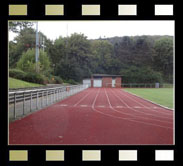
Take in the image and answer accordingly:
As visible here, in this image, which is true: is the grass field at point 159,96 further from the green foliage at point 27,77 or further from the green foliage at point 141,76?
the green foliage at point 141,76

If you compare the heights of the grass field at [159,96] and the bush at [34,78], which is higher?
the bush at [34,78]

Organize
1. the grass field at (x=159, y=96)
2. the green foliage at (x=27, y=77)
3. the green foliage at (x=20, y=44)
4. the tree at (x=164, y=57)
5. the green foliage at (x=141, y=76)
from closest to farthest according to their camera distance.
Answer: the grass field at (x=159, y=96)
the green foliage at (x=27, y=77)
the green foliage at (x=20, y=44)
the green foliage at (x=141, y=76)
the tree at (x=164, y=57)

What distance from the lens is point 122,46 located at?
5825 cm

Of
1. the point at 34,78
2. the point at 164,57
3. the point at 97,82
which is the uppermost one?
the point at 164,57

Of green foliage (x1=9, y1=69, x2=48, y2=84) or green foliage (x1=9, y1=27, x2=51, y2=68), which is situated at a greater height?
green foliage (x1=9, y1=27, x2=51, y2=68)

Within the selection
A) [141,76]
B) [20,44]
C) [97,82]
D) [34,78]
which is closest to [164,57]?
[141,76]

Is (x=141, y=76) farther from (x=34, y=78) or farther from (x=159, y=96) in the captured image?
(x=34, y=78)

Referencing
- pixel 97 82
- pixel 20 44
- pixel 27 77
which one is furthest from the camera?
pixel 97 82

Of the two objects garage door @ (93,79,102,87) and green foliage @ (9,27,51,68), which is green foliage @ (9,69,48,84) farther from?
garage door @ (93,79,102,87)

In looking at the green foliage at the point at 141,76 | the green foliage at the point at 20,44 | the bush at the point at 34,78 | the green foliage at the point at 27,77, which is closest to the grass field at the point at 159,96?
the bush at the point at 34,78

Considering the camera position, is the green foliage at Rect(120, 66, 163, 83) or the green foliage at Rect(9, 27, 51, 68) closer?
the green foliage at Rect(9, 27, 51, 68)

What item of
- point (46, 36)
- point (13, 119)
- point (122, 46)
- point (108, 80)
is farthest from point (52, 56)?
point (13, 119)

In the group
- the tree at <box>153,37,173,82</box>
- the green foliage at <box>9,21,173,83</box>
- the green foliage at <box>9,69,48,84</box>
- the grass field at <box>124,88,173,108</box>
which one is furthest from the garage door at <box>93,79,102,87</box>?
the green foliage at <box>9,69,48,84</box>
